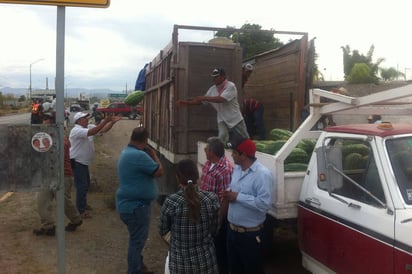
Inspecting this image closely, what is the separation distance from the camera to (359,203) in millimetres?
3312

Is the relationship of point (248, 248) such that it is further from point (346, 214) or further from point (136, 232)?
point (136, 232)

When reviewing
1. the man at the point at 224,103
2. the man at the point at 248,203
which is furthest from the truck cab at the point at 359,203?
the man at the point at 224,103

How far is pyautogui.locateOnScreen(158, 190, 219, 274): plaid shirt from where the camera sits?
10.8 feet

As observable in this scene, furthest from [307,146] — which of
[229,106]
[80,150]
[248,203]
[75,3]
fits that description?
[80,150]

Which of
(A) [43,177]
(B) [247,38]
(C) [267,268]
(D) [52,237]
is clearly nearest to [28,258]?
(D) [52,237]

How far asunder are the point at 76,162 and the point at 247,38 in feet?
49.6

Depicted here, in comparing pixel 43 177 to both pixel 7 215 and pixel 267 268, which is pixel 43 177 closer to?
pixel 267 268

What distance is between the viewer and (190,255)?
3334 mm

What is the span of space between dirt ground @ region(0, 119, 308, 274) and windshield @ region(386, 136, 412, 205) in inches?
98.4

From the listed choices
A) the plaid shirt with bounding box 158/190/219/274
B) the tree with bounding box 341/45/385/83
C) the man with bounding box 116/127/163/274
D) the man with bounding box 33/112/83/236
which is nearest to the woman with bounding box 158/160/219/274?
the plaid shirt with bounding box 158/190/219/274

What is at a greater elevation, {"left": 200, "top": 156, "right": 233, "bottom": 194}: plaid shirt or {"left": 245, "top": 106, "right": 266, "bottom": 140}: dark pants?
{"left": 245, "top": 106, "right": 266, "bottom": 140}: dark pants

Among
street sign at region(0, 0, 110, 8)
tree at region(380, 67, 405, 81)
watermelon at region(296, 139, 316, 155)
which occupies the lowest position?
watermelon at region(296, 139, 316, 155)

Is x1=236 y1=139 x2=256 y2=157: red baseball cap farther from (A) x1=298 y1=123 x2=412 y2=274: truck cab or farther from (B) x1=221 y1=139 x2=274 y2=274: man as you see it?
(A) x1=298 y1=123 x2=412 y2=274: truck cab

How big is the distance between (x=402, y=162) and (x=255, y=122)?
14.9 ft
